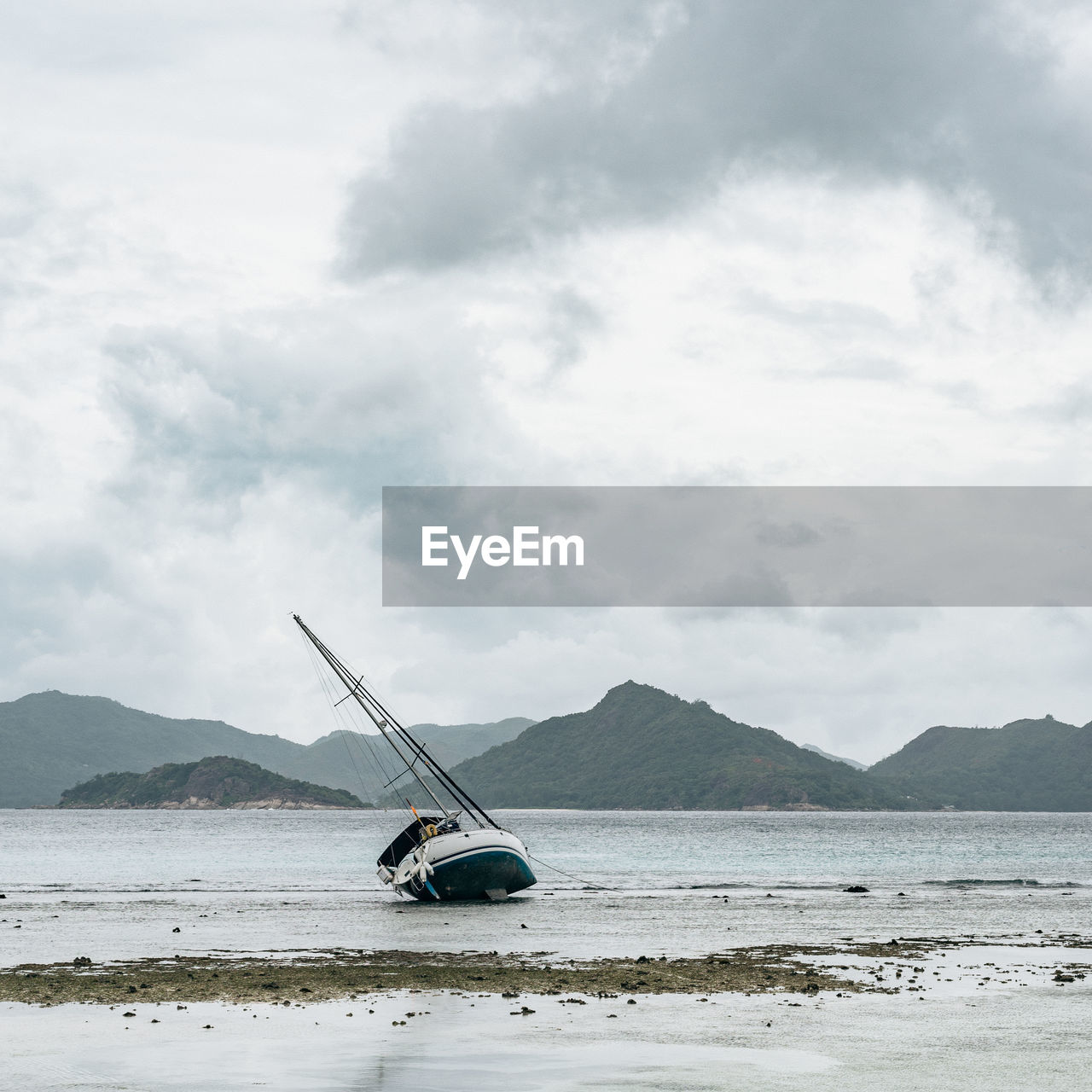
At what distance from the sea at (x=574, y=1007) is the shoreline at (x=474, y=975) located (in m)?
1.20

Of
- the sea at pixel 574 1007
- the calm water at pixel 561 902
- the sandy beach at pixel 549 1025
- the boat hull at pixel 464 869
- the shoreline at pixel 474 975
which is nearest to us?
the sandy beach at pixel 549 1025

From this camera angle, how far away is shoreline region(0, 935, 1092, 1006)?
94.1ft

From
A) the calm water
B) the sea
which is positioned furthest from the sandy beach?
the calm water

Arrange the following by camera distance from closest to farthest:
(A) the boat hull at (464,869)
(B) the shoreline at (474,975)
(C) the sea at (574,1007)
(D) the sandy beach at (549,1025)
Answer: (D) the sandy beach at (549,1025) < (C) the sea at (574,1007) < (B) the shoreline at (474,975) < (A) the boat hull at (464,869)

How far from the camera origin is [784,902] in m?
62.7

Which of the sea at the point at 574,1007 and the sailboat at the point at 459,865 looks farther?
the sailboat at the point at 459,865

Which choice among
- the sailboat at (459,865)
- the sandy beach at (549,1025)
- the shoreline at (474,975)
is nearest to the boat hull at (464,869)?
the sailboat at (459,865)

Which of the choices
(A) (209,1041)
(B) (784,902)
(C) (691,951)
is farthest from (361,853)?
(A) (209,1041)

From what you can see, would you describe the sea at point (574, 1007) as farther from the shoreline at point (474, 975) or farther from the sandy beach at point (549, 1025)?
the shoreline at point (474, 975)

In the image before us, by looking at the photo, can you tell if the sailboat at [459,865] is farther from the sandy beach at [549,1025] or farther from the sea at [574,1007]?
the sandy beach at [549,1025]

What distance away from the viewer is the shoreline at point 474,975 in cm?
2869

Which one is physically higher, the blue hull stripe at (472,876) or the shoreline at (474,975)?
the shoreline at (474,975)

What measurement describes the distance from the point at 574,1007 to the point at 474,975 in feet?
19.4

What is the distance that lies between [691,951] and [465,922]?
Answer: 578 inches
